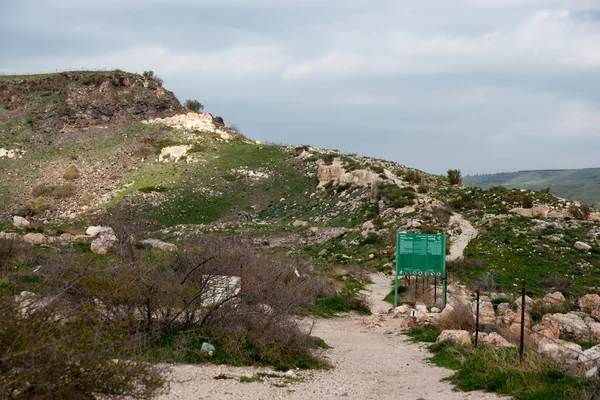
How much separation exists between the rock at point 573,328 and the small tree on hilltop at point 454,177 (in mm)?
35535

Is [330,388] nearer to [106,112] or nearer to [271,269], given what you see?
[271,269]

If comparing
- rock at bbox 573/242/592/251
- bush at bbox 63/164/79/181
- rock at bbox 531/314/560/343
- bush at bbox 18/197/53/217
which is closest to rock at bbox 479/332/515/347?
rock at bbox 531/314/560/343

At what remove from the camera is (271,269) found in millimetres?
12523

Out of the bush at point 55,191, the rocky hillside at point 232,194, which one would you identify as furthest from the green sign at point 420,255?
the bush at point 55,191

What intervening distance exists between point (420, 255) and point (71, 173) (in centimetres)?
4448

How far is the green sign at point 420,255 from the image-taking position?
17.9 metres

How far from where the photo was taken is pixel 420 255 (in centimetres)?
1816

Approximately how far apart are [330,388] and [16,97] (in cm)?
6922

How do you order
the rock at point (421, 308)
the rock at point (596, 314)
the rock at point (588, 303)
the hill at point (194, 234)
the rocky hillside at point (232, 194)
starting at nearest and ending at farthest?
the hill at point (194, 234) → the rock at point (596, 314) → the rock at point (588, 303) → the rock at point (421, 308) → the rocky hillside at point (232, 194)

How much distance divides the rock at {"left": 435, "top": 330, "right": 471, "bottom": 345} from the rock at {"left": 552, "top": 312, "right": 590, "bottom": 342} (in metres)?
2.82

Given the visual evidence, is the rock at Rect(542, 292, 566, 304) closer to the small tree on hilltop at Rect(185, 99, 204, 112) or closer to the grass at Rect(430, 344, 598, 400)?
the grass at Rect(430, 344, 598, 400)

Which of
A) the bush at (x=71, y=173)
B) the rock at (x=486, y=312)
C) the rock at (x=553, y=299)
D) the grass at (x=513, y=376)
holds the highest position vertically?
the bush at (x=71, y=173)

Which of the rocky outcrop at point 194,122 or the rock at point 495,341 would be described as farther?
the rocky outcrop at point 194,122

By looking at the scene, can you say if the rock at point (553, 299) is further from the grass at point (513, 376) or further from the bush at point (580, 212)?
the bush at point (580, 212)
